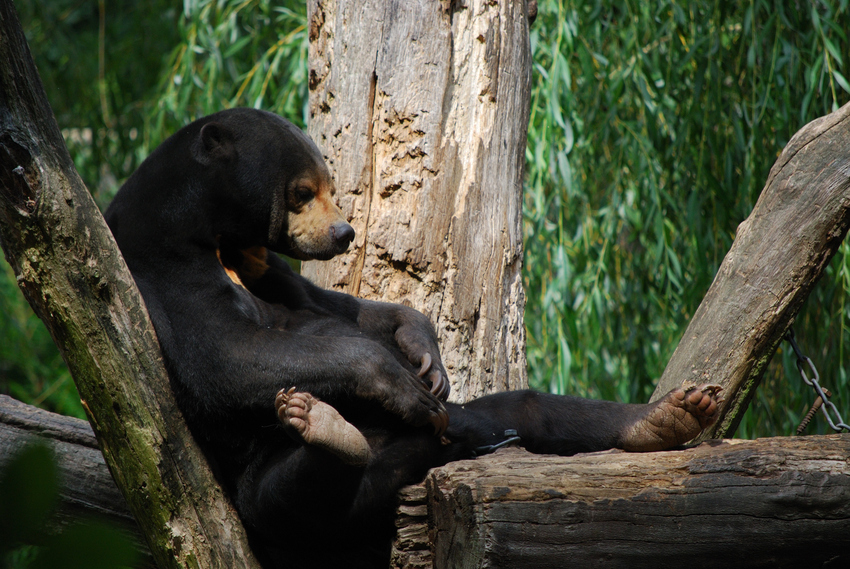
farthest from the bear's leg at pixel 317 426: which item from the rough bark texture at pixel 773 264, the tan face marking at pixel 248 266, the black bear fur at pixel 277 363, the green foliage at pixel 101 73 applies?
the green foliage at pixel 101 73

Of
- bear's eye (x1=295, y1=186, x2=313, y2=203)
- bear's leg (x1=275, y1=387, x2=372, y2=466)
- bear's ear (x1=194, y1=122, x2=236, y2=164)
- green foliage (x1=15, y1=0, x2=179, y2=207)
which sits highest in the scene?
green foliage (x1=15, y1=0, x2=179, y2=207)

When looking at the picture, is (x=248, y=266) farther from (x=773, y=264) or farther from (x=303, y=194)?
(x=773, y=264)

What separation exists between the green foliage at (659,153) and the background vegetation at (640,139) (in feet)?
0.03

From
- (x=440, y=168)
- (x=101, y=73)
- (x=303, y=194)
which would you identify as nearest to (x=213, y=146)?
(x=303, y=194)

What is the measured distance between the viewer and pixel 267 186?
2.09 metres

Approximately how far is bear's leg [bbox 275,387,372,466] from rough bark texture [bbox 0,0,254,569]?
28 centimetres

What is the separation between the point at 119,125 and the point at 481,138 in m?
3.27

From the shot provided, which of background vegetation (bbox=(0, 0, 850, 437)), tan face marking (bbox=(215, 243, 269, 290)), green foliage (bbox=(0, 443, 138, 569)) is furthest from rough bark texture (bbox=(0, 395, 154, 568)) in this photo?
background vegetation (bbox=(0, 0, 850, 437))

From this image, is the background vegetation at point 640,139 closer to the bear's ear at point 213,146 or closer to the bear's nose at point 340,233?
the bear's nose at point 340,233

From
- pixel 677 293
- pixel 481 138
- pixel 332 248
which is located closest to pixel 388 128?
pixel 481 138

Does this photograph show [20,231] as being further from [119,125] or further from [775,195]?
[119,125]

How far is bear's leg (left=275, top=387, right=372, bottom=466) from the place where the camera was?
4.99ft

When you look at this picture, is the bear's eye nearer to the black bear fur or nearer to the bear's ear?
the black bear fur

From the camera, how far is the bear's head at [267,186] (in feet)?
6.73
